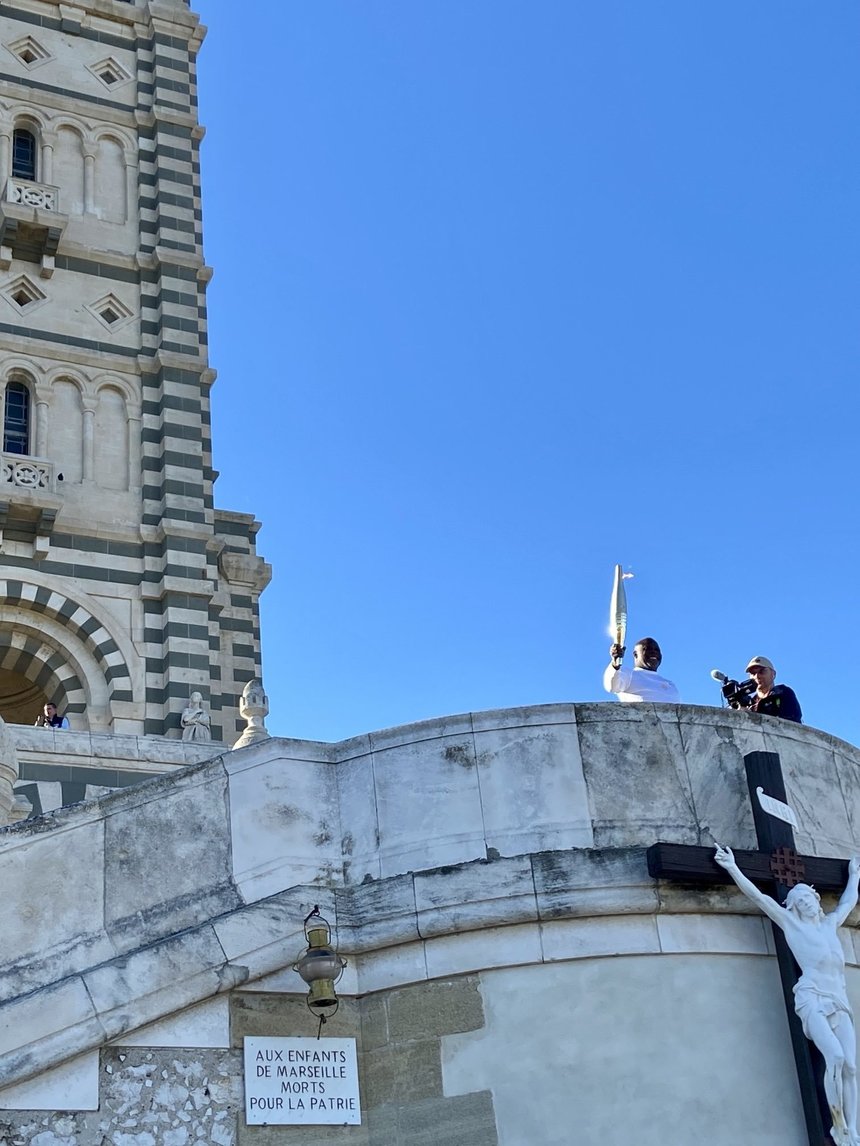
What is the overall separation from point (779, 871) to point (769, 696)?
257 centimetres

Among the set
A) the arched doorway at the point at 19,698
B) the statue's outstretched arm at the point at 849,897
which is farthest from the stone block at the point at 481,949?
the arched doorway at the point at 19,698

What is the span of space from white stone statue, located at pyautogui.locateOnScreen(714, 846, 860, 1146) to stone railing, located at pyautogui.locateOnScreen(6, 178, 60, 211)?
20.9 m

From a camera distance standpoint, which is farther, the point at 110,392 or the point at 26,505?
the point at 110,392

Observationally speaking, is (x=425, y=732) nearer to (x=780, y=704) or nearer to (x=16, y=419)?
(x=780, y=704)

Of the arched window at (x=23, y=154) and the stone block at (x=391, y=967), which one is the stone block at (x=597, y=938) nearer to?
the stone block at (x=391, y=967)

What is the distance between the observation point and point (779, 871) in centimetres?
1234

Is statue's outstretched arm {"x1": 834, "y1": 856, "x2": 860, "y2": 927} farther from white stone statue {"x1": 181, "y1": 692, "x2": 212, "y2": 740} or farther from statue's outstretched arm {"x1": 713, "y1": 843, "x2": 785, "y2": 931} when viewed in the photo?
white stone statue {"x1": 181, "y1": 692, "x2": 212, "y2": 740}

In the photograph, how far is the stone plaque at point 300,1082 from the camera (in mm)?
11430

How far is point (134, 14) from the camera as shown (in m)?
33.1

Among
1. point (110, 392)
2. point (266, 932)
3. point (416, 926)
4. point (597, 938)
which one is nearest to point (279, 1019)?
point (266, 932)

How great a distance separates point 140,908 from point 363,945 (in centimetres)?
153

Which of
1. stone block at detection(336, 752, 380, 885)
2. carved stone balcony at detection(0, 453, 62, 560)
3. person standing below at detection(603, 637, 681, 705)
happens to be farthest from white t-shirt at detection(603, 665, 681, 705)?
carved stone balcony at detection(0, 453, 62, 560)

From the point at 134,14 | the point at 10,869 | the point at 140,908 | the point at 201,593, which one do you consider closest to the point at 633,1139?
the point at 140,908

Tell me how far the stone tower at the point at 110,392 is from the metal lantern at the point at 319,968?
1499cm
